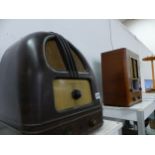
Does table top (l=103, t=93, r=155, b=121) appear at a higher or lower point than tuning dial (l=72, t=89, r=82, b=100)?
lower

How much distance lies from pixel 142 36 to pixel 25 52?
480 centimetres

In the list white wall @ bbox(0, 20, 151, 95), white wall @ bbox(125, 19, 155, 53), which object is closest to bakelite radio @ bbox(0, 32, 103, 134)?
white wall @ bbox(0, 20, 151, 95)

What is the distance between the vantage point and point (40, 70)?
21.3 inches

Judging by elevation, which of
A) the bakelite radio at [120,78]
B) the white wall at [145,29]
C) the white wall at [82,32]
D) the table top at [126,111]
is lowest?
the table top at [126,111]

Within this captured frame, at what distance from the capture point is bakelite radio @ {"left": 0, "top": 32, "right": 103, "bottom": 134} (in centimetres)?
52

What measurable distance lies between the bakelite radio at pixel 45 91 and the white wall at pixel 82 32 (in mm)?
283

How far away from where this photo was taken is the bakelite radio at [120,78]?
124 centimetres

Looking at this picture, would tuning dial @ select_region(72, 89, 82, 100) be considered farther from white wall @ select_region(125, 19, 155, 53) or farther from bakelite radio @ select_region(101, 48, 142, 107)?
white wall @ select_region(125, 19, 155, 53)

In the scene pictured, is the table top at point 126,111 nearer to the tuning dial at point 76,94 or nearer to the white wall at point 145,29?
the tuning dial at point 76,94

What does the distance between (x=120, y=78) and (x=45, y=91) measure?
2.86 ft

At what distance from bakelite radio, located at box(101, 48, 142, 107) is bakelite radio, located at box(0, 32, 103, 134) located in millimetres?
552

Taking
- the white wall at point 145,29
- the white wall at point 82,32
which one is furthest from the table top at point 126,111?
the white wall at point 145,29
